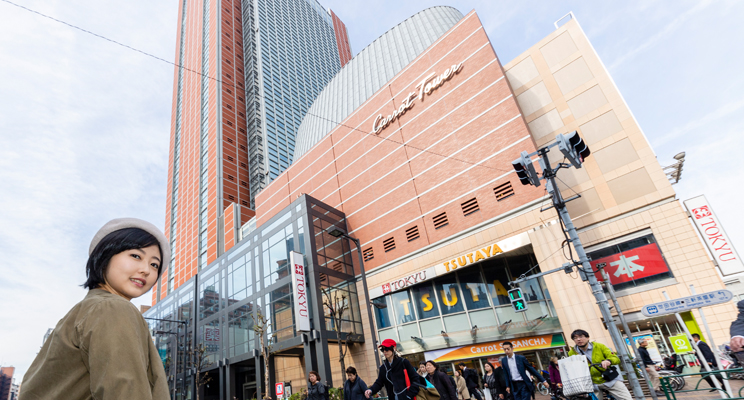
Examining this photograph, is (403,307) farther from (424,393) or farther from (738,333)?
(738,333)

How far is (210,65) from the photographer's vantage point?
71.1 m

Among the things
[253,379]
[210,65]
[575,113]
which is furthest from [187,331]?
[210,65]

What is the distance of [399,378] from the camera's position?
229 inches

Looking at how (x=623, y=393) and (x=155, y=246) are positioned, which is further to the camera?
(x=623, y=393)

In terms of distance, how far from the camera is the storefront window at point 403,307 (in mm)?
24078

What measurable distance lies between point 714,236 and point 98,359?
77.2 feet

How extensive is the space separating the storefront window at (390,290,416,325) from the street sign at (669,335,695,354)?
1302 cm

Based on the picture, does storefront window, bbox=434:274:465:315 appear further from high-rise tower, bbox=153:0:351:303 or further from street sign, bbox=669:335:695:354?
high-rise tower, bbox=153:0:351:303

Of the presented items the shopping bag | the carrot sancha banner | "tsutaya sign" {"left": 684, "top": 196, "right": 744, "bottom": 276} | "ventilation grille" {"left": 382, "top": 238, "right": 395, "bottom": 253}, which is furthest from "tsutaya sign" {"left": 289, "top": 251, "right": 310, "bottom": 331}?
"tsutaya sign" {"left": 684, "top": 196, "right": 744, "bottom": 276}

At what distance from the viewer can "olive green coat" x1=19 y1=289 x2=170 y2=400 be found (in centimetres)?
127

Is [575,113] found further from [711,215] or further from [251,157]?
[251,157]

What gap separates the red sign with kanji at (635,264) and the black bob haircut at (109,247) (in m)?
21.7

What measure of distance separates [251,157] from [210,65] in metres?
22.8

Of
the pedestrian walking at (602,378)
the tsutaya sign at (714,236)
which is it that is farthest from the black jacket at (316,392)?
the tsutaya sign at (714,236)
